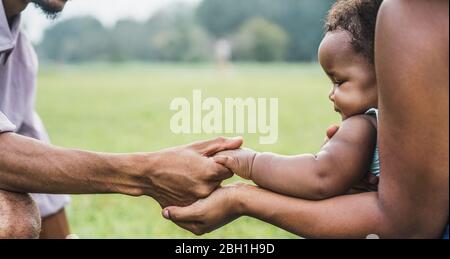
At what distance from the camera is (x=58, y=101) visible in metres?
15.3

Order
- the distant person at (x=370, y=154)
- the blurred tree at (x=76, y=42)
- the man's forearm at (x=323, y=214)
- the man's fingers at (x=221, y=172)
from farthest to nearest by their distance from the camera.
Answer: the blurred tree at (x=76, y=42)
the man's fingers at (x=221, y=172)
the man's forearm at (x=323, y=214)
the distant person at (x=370, y=154)

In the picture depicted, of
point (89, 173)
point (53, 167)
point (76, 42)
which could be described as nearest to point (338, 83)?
point (89, 173)

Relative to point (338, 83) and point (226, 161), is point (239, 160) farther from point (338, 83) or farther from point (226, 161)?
point (338, 83)

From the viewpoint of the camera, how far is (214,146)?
2312 mm

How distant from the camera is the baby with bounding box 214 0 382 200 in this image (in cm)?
208

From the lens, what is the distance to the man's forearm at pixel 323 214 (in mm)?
1970

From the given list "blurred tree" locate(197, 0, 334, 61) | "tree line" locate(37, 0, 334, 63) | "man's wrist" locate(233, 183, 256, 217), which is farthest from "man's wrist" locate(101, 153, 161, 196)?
"tree line" locate(37, 0, 334, 63)

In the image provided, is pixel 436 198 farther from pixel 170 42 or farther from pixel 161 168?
pixel 170 42

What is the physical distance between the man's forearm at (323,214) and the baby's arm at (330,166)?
4 centimetres

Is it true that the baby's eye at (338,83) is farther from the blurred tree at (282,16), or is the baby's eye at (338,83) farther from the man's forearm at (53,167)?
the blurred tree at (282,16)

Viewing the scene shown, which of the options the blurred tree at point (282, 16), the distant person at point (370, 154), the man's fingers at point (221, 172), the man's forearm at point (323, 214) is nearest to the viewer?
the distant person at point (370, 154)

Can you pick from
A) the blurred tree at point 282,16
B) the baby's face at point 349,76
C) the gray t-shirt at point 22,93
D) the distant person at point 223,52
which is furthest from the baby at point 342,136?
the blurred tree at point 282,16

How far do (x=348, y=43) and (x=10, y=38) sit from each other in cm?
138

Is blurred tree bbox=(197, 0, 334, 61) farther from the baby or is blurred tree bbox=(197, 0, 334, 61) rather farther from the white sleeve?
the white sleeve
